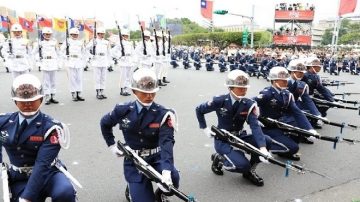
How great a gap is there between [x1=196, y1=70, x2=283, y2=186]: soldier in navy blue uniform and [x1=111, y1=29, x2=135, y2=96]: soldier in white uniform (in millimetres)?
6920

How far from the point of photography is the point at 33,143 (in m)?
3.34

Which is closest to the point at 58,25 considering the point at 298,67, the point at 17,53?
the point at 17,53

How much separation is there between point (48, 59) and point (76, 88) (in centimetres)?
113

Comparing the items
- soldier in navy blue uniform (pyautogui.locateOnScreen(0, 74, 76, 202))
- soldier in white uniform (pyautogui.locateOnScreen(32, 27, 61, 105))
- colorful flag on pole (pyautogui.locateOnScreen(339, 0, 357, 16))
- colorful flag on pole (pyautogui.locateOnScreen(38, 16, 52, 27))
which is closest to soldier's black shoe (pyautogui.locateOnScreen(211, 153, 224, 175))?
soldier in navy blue uniform (pyautogui.locateOnScreen(0, 74, 76, 202))

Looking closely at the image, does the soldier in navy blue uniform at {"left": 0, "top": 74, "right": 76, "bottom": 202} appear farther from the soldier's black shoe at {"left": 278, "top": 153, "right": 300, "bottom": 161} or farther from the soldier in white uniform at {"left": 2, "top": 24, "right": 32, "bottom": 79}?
the soldier in white uniform at {"left": 2, "top": 24, "right": 32, "bottom": 79}

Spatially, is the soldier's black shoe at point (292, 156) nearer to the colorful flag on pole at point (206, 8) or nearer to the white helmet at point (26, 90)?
the white helmet at point (26, 90)

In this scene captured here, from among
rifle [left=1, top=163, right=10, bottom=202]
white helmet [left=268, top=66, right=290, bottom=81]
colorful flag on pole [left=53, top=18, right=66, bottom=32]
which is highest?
colorful flag on pole [left=53, top=18, right=66, bottom=32]

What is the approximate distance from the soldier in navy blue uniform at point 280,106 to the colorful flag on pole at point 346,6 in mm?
21986

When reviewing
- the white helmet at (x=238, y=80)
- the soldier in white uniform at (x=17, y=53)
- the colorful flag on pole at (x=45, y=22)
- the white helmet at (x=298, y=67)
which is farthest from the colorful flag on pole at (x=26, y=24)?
the white helmet at (x=238, y=80)

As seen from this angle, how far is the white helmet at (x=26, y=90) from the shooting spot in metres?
3.27

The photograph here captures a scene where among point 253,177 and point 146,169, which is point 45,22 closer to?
point 253,177

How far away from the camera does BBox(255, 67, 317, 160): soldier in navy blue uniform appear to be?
19.4ft

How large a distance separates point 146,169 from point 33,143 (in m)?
1.07

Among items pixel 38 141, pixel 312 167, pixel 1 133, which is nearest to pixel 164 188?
pixel 38 141
